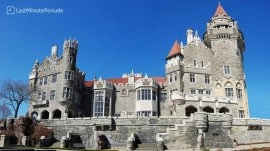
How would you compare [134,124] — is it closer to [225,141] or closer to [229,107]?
[225,141]

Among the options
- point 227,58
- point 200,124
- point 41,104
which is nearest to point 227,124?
point 200,124

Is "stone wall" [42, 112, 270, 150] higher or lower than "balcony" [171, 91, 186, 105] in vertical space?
Result: lower

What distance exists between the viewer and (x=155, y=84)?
176 feet

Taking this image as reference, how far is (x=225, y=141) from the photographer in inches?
1502

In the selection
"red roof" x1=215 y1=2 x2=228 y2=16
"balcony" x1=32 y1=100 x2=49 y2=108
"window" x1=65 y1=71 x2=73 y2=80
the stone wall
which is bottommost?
the stone wall

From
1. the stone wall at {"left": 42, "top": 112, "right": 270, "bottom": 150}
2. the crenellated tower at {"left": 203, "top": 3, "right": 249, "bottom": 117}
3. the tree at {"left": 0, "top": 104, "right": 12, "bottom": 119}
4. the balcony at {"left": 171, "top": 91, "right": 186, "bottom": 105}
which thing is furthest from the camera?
the tree at {"left": 0, "top": 104, "right": 12, "bottom": 119}

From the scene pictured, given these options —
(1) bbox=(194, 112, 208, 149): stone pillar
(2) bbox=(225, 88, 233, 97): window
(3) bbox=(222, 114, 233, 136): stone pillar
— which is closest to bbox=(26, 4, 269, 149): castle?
(2) bbox=(225, 88, 233, 97): window

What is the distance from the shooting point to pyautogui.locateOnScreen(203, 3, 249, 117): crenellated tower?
52.2 metres

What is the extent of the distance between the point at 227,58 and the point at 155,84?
13.9 m

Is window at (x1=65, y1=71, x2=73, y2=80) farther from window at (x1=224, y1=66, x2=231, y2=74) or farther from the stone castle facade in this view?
window at (x1=224, y1=66, x2=231, y2=74)

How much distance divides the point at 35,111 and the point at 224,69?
3502 cm

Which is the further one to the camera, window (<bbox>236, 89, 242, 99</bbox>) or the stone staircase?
window (<bbox>236, 89, 242, 99</bbox>)

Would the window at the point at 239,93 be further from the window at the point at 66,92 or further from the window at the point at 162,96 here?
the window at the point at 66,92

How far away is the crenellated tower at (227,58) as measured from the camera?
52.2 meters
